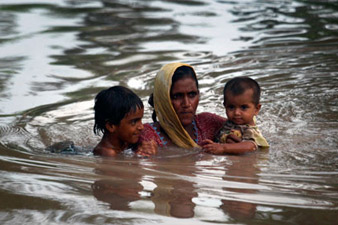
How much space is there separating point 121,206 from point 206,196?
0.56m

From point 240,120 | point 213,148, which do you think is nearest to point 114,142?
point 213,148

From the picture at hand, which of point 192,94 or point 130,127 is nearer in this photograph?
point 130,127

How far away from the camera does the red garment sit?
18.1 ft

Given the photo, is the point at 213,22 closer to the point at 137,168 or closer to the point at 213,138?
the point at 213,138

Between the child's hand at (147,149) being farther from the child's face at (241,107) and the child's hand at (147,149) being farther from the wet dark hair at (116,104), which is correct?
the child's face at (241,107)

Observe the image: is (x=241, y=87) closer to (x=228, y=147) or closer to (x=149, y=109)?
(x=228, y=147)

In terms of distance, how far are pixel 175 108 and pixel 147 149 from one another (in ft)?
1.41

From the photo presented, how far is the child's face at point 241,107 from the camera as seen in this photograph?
5379mm

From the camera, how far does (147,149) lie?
532 cm

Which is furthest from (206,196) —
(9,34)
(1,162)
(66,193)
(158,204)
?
(9,34)

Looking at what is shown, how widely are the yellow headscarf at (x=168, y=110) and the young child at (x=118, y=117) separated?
27 centimetres

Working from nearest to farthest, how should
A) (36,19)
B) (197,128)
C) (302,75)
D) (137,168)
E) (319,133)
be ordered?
(137,168)
(197,128)
(319,133)
(302,75)
(36,19)

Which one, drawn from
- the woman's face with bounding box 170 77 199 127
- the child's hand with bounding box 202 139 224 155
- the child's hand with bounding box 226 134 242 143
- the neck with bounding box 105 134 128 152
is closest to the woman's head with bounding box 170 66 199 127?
the woman's face with bounding box 170 77 199 127

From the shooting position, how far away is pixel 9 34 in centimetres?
1162
